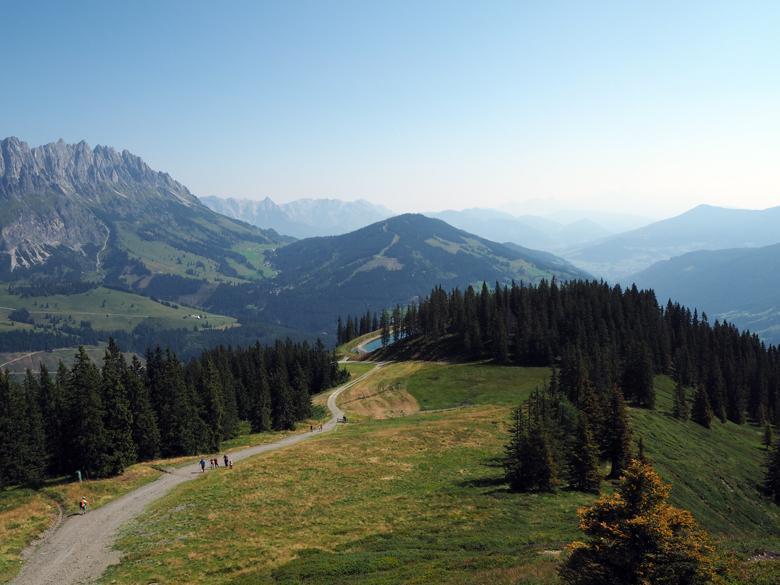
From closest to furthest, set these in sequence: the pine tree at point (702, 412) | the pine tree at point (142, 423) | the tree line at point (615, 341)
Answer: the pine tree at point (142, 423), the pine tree at point (702, 412), the tree line at point (615, 341)

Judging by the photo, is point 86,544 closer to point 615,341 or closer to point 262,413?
point 262,413

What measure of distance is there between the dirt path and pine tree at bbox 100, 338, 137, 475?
248 inches

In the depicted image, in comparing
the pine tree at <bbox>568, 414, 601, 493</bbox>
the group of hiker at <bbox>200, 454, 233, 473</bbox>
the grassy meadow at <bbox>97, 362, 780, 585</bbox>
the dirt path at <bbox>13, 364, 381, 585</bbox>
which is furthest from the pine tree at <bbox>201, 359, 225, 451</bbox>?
the pine tree at <bbox>568, 414, 601, 493</bbox>

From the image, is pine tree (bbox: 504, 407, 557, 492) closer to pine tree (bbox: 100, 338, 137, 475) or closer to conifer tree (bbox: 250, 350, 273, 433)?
pine tree (bbox: 100, 338, 137, 475)

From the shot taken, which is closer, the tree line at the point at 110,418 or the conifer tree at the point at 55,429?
the tree line at the point at 110,418

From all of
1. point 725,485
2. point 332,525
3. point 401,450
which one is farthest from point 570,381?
point 332,525

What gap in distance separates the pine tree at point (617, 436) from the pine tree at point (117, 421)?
195 ft

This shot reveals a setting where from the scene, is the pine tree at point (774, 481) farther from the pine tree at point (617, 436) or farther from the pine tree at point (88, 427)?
the pine tree at point (88, 427)

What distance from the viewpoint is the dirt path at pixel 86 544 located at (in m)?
32.9

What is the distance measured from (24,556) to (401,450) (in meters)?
43.5

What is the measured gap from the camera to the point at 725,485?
7062 cm

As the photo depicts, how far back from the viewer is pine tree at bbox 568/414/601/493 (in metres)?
51.2

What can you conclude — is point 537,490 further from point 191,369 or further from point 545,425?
point 191,369

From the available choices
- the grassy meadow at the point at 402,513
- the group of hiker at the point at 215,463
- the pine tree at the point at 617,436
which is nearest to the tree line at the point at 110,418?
the group of hiker at the point at 215,463
